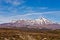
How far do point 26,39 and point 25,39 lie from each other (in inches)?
10.2

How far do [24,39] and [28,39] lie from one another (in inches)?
40.7

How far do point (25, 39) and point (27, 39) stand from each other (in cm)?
55

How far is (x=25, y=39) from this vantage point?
134ft

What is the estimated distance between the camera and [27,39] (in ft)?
135

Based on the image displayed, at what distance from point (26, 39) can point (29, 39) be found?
0.86 meters

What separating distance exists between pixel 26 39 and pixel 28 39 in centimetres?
60

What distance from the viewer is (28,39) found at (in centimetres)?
4112

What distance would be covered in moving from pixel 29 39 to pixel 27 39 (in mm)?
530

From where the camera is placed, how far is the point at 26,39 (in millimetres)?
40812

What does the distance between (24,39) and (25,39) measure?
0.39 m

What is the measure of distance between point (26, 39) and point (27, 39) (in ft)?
1.17

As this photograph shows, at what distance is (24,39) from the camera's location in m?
41.1
